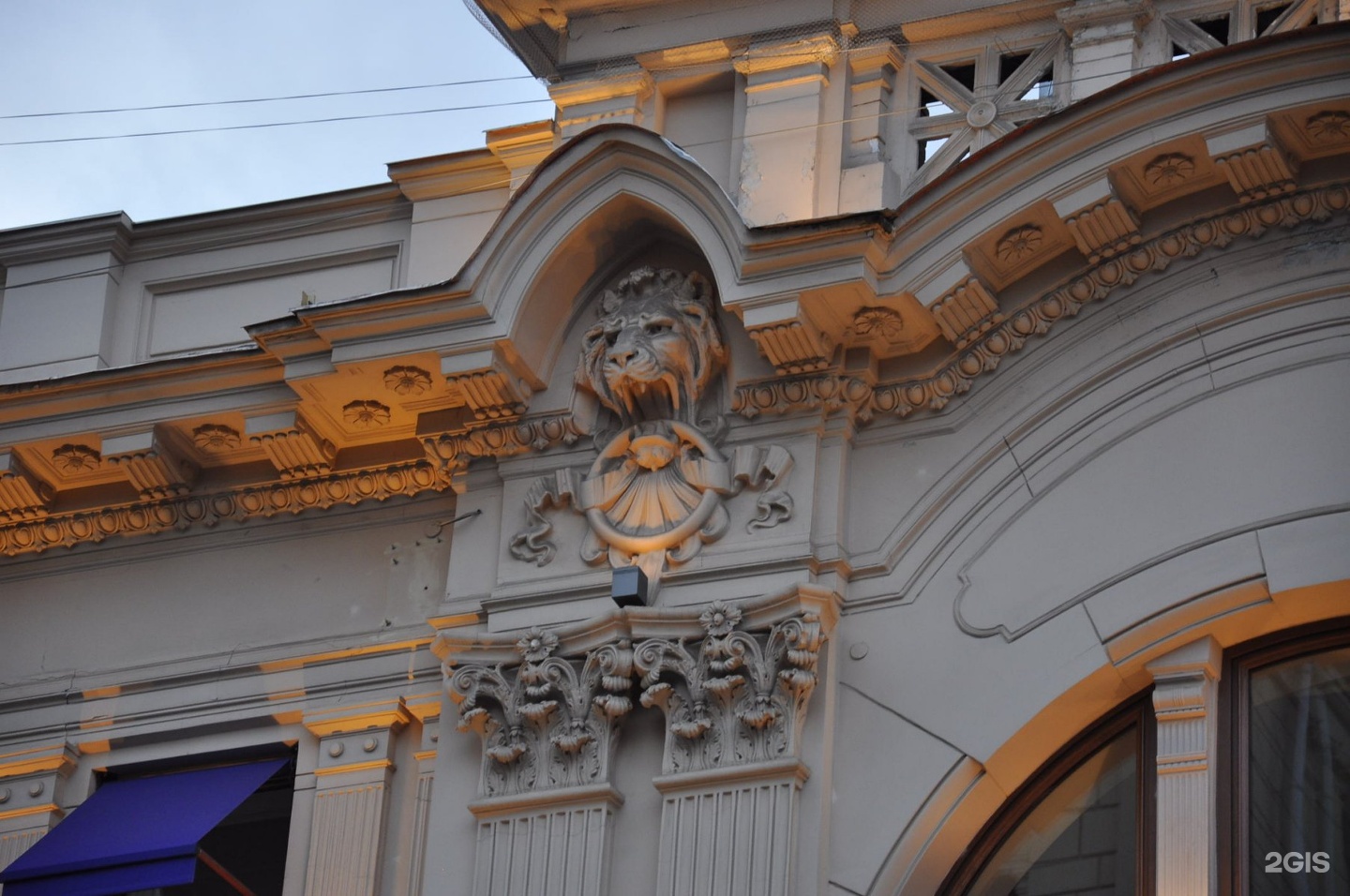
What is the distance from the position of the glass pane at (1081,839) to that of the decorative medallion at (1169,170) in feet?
8.02

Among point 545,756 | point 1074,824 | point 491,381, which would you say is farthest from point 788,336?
point 1074,824

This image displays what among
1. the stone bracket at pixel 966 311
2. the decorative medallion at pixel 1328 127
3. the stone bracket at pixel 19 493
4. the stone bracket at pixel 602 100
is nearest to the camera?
the decorative medallion at pixel 1328 127

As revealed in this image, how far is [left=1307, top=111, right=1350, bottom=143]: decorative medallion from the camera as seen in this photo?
12.1 meters

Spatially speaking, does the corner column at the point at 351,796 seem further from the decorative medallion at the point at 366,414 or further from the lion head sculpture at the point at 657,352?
the lion head sculpture at the point at 657,352

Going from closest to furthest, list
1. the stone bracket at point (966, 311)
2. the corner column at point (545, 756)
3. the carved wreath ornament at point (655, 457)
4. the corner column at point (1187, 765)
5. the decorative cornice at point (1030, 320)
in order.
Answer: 1. the corner column at point (1187, 765)
2. the corner column at point (545, 756)
3. the decorative cornice at point (1030, 320)
4. the stone bracket at point (966, 311)
5. the carved wreath ornament at point (655, 457)

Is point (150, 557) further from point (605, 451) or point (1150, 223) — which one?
point (1150, 223)

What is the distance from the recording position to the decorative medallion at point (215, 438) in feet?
45.8

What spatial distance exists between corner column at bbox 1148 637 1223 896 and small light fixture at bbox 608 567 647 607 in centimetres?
230

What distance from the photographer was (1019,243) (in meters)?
12.6

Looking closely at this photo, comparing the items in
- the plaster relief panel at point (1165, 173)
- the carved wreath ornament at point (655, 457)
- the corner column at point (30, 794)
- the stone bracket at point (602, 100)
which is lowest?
the corner column at point (30, 794)

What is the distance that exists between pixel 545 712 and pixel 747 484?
1.41 meters

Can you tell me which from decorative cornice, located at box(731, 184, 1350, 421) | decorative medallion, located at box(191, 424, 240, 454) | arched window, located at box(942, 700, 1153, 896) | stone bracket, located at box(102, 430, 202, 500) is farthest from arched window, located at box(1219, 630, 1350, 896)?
stone bracket, located at box(102, 430, 202, 500)

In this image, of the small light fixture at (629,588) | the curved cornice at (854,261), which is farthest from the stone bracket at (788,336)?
the small light fixture at (629,588)

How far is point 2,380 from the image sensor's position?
14.8 metres
